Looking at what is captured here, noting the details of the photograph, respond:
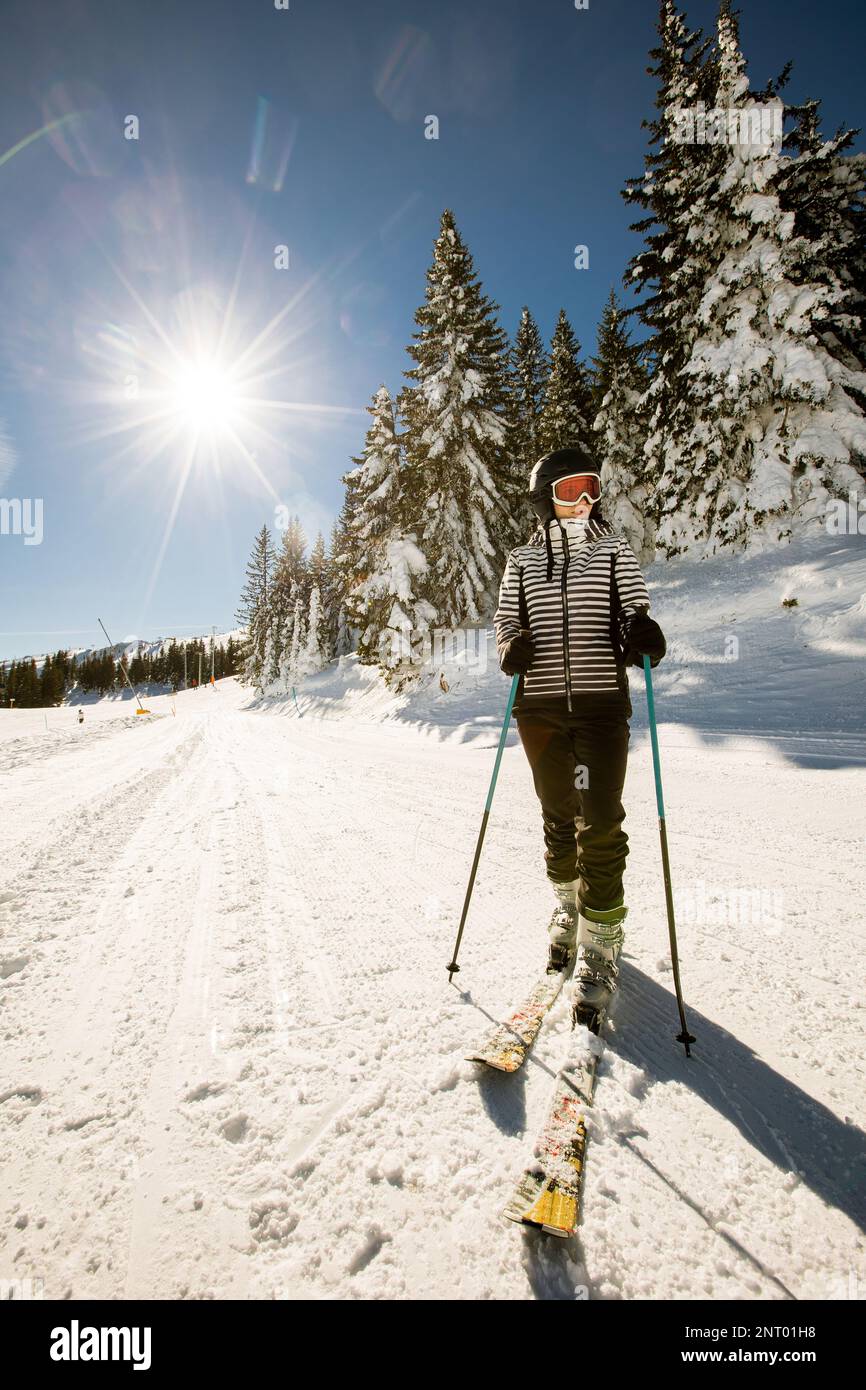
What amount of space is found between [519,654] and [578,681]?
0.33 m

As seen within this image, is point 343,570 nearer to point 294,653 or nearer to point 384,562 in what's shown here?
point 384,562

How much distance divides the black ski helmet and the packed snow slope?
8.07ft

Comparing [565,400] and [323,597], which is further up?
[565,400]

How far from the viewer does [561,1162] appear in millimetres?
1608

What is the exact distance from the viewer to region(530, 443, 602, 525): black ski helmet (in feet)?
9.34

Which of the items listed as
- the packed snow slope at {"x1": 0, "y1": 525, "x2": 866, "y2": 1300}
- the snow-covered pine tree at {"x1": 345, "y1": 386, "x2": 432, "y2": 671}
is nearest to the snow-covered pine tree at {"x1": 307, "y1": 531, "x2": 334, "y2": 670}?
the snow-covered pine tree at {"x1": 345, "y1": 386, "x2": 432, "y2": 671}

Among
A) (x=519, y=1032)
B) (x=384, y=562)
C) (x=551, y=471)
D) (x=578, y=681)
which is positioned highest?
(x=384, y=562)

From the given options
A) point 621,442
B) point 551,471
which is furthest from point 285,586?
point 551,471

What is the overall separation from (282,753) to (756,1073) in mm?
10537

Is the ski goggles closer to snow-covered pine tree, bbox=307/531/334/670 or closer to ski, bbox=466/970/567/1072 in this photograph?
ski, bbox=466/970/567/1072

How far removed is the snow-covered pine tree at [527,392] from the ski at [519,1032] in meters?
24.0

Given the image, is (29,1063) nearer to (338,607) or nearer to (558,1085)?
(558,1085)

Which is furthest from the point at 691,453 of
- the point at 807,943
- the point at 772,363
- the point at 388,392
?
the point at 807,943

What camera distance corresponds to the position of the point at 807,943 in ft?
8.95
